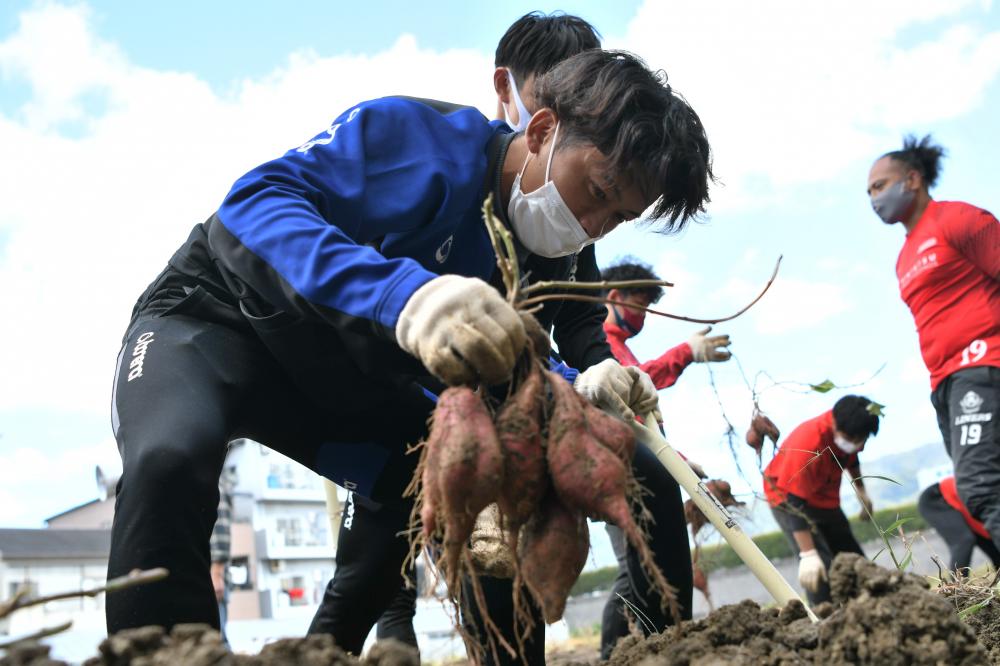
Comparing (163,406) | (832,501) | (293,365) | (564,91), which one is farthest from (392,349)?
(832,501)

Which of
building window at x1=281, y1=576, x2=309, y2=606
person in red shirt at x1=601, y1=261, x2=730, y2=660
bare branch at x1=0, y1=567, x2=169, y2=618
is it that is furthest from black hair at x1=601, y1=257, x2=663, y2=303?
building window at x1=281, y1=576, x2=309, y2=606

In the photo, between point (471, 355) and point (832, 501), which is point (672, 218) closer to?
point (471, 355)

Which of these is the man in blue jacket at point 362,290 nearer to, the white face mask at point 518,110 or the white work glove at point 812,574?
the white face mask at point 518,110

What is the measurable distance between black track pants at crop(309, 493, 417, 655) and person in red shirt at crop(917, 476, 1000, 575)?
431 centimetres

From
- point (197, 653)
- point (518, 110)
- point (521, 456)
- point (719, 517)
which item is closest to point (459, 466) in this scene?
point (521, 456)

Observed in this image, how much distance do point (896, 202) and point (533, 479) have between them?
365 cm

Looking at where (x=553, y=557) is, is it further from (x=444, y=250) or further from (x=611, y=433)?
(x=444, y=250)

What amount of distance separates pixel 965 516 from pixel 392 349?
506 cm

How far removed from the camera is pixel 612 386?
7.41ft

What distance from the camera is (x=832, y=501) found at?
5.05 m

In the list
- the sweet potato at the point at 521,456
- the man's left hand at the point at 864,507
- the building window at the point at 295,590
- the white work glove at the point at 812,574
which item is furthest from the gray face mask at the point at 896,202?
the building window at the point at 295,590

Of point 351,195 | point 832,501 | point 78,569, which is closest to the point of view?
point 351,195

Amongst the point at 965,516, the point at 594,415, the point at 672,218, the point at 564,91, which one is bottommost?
the point at 965,516

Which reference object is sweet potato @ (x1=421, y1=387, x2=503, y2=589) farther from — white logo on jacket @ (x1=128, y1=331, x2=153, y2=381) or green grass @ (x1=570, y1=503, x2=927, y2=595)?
green grass @ (x1=570, y1=503, x2=927, y2=595)
